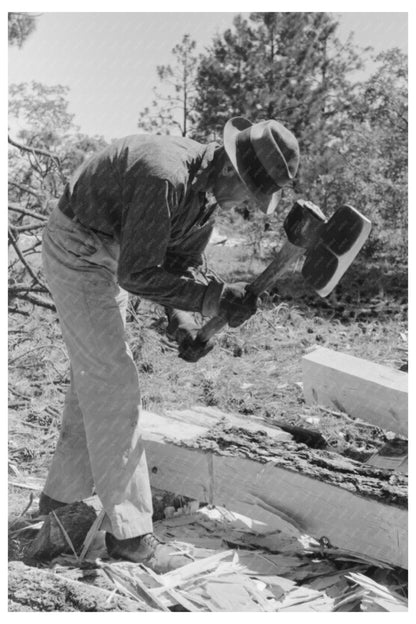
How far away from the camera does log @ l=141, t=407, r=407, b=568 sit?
2.77 m

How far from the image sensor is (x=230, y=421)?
11.9 ft

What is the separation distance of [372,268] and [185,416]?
6849 millimetres

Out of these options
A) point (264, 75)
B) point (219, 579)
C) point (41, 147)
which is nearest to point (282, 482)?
point (219, 579)

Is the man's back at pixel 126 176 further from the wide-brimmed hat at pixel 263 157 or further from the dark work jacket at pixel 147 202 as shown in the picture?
the wide-brimmed hat at pixel 263 157

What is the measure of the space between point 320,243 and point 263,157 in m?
0.43

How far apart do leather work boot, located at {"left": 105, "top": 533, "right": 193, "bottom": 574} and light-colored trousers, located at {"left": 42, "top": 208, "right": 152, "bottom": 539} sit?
0.06 meters

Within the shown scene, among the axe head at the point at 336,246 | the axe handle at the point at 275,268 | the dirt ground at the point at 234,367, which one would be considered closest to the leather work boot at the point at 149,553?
the dirt ground at the point at 234,367

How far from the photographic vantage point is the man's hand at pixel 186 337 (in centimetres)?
323

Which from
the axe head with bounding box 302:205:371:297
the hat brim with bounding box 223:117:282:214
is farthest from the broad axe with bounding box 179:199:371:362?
the hat brim with bounding box 223:117:282:214

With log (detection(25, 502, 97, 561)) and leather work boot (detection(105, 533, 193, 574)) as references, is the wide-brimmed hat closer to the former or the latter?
leather work boot (detection(105, 533, 193, 574))

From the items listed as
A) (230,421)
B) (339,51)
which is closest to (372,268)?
(230,421)

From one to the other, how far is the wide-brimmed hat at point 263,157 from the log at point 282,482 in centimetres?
114

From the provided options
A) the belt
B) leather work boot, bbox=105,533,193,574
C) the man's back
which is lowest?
leather work boot, bbox=105,533,193,574

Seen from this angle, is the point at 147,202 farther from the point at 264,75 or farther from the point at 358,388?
the point at 264,75
